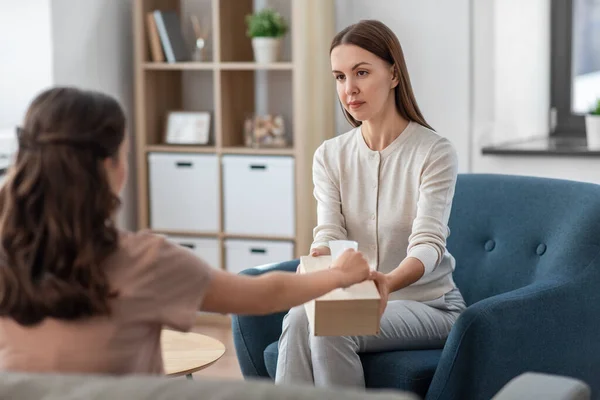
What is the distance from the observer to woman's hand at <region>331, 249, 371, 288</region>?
76.7 inches

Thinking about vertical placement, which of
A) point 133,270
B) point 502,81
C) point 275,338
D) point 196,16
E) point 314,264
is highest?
point 196,16

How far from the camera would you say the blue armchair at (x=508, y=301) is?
2242 mm

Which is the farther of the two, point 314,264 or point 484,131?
point 484,131

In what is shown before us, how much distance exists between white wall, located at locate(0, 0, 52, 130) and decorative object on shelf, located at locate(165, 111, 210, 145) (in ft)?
2.07

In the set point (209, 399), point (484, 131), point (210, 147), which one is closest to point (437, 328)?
point (209, 399)

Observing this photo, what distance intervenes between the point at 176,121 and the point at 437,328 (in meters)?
2.32

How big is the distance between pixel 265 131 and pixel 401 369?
2.16 metres

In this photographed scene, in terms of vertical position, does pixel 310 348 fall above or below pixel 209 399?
below

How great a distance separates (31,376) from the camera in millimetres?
1201

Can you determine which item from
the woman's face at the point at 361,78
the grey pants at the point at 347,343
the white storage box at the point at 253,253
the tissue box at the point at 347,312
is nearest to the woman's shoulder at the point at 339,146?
the woman's face at the point at 361,78

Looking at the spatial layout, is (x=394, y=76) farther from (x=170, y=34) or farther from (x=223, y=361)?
(x=170, y=34)

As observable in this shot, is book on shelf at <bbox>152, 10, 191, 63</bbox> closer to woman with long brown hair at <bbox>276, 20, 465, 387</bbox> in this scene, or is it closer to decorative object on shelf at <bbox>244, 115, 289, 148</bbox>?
decorative object on shelf at <bbox>244, 115, 289, 148</bbox>

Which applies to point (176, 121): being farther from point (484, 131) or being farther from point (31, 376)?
point (31, 376)

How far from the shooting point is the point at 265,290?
5.30 feet
